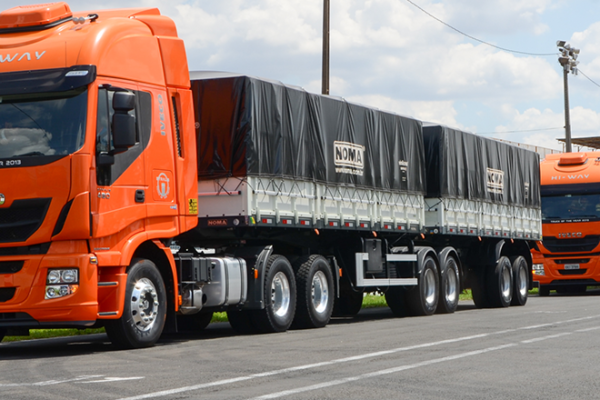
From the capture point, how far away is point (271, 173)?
14.4m

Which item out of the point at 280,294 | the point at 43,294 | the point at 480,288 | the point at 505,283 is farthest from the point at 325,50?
the point at 43,294

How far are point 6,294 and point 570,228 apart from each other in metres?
20.5

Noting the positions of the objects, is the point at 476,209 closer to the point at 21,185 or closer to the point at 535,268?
the point at 535,268

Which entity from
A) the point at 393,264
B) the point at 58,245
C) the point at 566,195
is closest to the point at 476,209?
the point at 393,264

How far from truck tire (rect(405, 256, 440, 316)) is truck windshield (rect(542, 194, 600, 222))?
9.88 metres

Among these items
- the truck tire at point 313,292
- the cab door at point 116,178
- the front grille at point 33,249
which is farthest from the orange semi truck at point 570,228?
the front grille at point 33,249

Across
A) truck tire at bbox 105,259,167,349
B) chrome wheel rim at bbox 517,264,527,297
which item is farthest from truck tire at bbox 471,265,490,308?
truck tire at bbox 105,259,167,349

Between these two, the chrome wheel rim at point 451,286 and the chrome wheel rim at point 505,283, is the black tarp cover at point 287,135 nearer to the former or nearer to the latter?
the chrome wheel rim at point 451,286

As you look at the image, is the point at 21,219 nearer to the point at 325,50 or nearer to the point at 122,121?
the point at 122,121

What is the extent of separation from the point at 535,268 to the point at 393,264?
1157 cm

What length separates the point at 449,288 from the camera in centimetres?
2039

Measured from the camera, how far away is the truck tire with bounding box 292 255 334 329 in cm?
1509

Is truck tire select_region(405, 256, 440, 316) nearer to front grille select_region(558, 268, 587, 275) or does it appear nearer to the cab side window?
the cab side window

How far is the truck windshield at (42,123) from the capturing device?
36.0 ft
